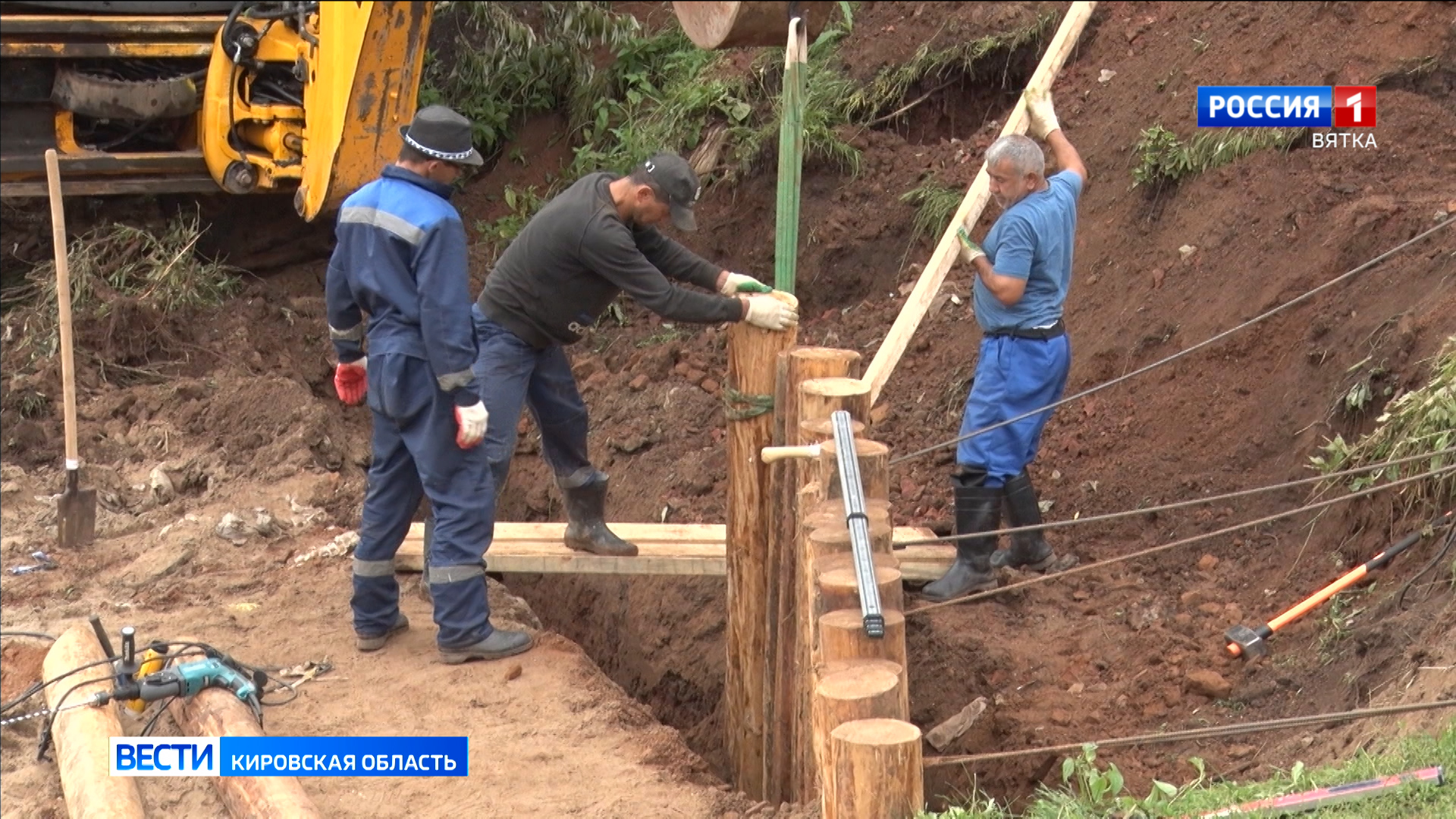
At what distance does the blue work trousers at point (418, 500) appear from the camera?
5.69m

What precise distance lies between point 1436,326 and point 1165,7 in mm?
3903

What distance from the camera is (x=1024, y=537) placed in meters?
6.47

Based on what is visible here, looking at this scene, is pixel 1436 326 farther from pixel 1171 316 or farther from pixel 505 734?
pixel 505 734

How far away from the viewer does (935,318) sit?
8703 mm

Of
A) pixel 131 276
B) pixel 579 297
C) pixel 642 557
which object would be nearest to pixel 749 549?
pixel 642 557

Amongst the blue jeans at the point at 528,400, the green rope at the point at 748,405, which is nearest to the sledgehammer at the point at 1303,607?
the green rope at the point at 748,405

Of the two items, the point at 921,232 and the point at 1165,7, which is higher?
the point at 1165,7

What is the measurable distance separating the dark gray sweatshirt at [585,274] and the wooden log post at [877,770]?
7.79ft

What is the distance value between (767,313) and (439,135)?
136 cm

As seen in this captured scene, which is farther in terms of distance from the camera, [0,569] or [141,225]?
[141,225]

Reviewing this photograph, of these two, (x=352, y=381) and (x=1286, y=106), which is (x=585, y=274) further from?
(x=1286, y=106)

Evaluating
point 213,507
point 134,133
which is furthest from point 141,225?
point 213,507

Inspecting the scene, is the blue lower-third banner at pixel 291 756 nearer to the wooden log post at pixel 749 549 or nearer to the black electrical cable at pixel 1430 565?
the wooden log post at pixel 749 549

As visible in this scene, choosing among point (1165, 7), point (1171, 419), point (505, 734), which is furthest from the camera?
point (1165, 7)
